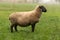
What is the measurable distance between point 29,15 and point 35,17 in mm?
325

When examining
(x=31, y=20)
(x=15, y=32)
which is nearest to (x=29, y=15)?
(x=31, y=20)

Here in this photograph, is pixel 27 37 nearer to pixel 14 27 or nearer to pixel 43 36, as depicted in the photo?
pixel 43 36

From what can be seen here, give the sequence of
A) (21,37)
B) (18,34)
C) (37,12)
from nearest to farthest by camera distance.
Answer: (21,37) → (18,34) → (37,12)

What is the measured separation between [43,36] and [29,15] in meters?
1.49

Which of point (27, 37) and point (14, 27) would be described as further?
point (14, 27)


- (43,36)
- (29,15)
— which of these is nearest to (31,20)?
(29,15)

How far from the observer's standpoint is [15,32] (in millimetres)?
13039

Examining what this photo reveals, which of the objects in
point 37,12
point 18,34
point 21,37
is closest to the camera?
point 21,37

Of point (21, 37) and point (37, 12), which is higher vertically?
point (37, 12)

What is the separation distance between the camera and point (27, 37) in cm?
1174

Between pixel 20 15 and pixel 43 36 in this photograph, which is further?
pixel 20 15

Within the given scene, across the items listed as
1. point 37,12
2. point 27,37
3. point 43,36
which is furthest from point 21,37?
point 37,12

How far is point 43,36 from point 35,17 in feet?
4.45

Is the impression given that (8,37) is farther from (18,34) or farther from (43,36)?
(43,36)
